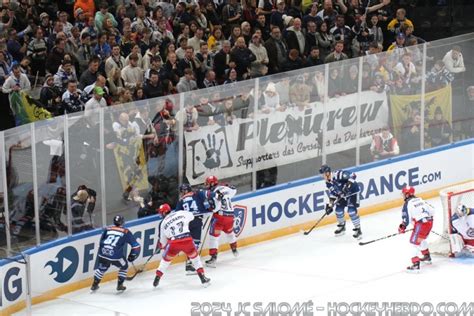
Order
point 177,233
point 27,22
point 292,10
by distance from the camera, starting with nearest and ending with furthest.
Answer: point 177,233 → point 27,22 → point 292,10

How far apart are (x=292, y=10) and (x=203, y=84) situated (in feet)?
10.2

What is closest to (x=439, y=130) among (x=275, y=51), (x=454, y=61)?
(x=454, y=61)

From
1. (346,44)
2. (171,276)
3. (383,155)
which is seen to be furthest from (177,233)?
(346,44)

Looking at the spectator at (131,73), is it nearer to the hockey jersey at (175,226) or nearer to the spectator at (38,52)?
the spectator at (38,52)

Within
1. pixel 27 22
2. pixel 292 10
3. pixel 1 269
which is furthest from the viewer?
pixel 292 10

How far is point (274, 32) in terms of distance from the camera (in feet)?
71.6

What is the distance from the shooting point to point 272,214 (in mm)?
20094

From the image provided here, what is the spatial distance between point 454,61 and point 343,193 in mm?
3861

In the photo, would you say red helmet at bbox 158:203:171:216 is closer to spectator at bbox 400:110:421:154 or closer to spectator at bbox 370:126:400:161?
spectator at bbox 370:126:400:161

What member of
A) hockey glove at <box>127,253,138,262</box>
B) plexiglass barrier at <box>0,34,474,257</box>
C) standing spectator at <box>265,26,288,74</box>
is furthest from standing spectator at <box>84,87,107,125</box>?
standing spectator at <box>265,26,288,74</box>

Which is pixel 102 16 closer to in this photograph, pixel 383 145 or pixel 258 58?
pixel 258 58

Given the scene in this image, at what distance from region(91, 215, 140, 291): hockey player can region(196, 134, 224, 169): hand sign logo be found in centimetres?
212

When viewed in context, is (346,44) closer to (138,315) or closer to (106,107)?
(106,107)

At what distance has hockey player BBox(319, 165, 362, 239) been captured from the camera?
64.7 feet
